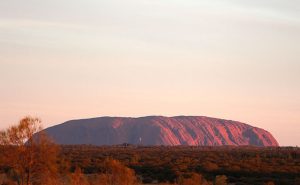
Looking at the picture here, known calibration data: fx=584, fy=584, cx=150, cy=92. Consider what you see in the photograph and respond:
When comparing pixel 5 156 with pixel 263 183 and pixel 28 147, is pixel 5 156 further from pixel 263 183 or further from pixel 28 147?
pixel 263 183

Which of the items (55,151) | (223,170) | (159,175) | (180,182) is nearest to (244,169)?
(223,170)

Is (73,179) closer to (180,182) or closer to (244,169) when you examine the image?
(180,182)

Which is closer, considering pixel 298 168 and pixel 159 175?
pixel 159 175

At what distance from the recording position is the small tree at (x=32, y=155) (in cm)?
2881

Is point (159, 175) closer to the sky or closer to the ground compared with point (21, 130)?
closer to the ground

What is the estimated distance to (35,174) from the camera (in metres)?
29.4

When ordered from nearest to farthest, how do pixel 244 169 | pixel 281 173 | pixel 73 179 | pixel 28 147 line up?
pixel 73 179
pixel 28 147
pixel 281 173
pixel 244 169

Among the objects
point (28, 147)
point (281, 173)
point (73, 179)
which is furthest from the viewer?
point (281, 173)

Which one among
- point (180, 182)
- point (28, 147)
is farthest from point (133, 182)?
point (28, 147)

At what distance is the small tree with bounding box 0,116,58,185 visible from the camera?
28.8m

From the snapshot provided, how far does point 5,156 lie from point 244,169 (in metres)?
22.9

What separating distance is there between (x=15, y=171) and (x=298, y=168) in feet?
81.7

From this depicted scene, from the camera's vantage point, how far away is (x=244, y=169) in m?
46.2

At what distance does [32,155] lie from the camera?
95.0 feet
